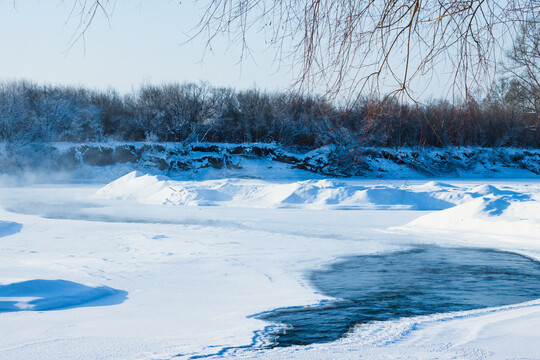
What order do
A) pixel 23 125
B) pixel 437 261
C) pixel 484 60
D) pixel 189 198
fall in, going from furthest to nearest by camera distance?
pixel 23 125 → pixel 189 198 → pixel 437 261 → pixel 484 60

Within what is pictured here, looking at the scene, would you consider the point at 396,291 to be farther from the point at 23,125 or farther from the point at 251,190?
the point at 23,125

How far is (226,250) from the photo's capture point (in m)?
9.77

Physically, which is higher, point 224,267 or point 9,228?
point 9,228

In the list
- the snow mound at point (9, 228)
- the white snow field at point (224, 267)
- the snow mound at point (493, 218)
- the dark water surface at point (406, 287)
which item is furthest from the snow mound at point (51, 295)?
the snow mound at point (493, 218)

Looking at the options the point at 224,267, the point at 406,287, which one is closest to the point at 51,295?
the point at 224,267

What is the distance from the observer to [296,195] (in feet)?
61.5

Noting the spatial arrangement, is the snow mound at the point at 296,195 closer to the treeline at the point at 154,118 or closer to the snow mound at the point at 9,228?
the snow mound at the point at 9,228

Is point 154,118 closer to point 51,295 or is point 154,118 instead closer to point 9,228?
point 9,228

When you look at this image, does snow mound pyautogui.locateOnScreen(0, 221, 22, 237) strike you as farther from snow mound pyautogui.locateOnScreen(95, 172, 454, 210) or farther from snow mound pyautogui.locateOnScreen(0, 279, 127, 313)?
snow mound pyautogui.locateOnScreen(95, 172, 454, 210)

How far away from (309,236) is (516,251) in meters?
3.69

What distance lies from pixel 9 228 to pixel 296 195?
8881mm

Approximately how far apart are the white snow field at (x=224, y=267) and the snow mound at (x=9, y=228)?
0.04 meters

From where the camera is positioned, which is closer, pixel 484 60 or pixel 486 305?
pixel 484 60

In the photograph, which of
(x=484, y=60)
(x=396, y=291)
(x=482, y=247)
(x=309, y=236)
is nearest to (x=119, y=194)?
(x=309, y=236)
